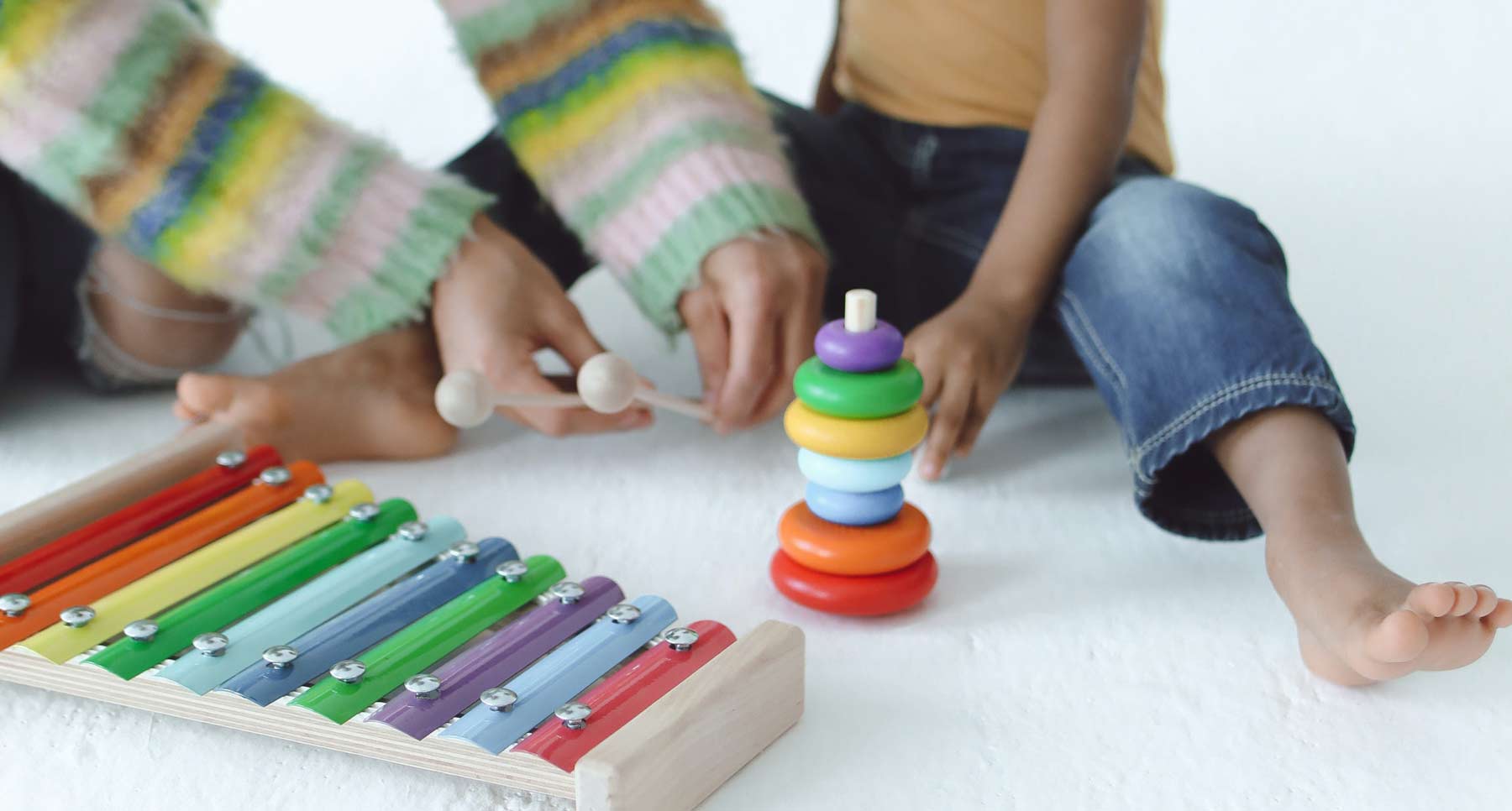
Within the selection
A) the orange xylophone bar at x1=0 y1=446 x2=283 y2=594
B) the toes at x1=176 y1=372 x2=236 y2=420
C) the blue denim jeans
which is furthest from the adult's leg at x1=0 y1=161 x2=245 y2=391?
the blue denim jeans

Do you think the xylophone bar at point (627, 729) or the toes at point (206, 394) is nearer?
the xylophone bar at point (627, 729)

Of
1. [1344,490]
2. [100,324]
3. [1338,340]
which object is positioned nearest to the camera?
[1344,490]

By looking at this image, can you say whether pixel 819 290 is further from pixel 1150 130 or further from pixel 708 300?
pixel 1150 130

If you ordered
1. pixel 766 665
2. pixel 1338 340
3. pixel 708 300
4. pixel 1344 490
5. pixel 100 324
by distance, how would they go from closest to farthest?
pixel 766 665, pixel 1344 490, pixel 708 300, pixel 100 324, pixel 1338 340

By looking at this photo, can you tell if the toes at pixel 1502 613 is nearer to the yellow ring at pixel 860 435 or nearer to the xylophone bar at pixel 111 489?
the yellow ring at pixel 860 435

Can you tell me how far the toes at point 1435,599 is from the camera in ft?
2.35

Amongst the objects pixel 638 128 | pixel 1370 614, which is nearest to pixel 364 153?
pixel 638 128

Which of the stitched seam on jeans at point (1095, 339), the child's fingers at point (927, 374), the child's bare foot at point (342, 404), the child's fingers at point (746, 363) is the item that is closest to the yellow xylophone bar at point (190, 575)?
the child's bare foot at point (342, 404)

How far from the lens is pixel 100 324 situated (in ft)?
4.01

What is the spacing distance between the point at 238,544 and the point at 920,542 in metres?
0.42

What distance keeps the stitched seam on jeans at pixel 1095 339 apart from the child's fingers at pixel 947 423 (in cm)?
9

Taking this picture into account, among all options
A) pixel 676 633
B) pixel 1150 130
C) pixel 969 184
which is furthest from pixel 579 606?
pixel 1150 130

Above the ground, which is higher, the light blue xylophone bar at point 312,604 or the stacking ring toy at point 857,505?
the stacking ring toy at point 857,505

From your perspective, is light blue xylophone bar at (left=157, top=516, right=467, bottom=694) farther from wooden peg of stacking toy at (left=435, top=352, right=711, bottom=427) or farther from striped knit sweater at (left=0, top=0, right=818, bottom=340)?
striped knit sweater at (left=0, top=0, right=818, bottom=340)
